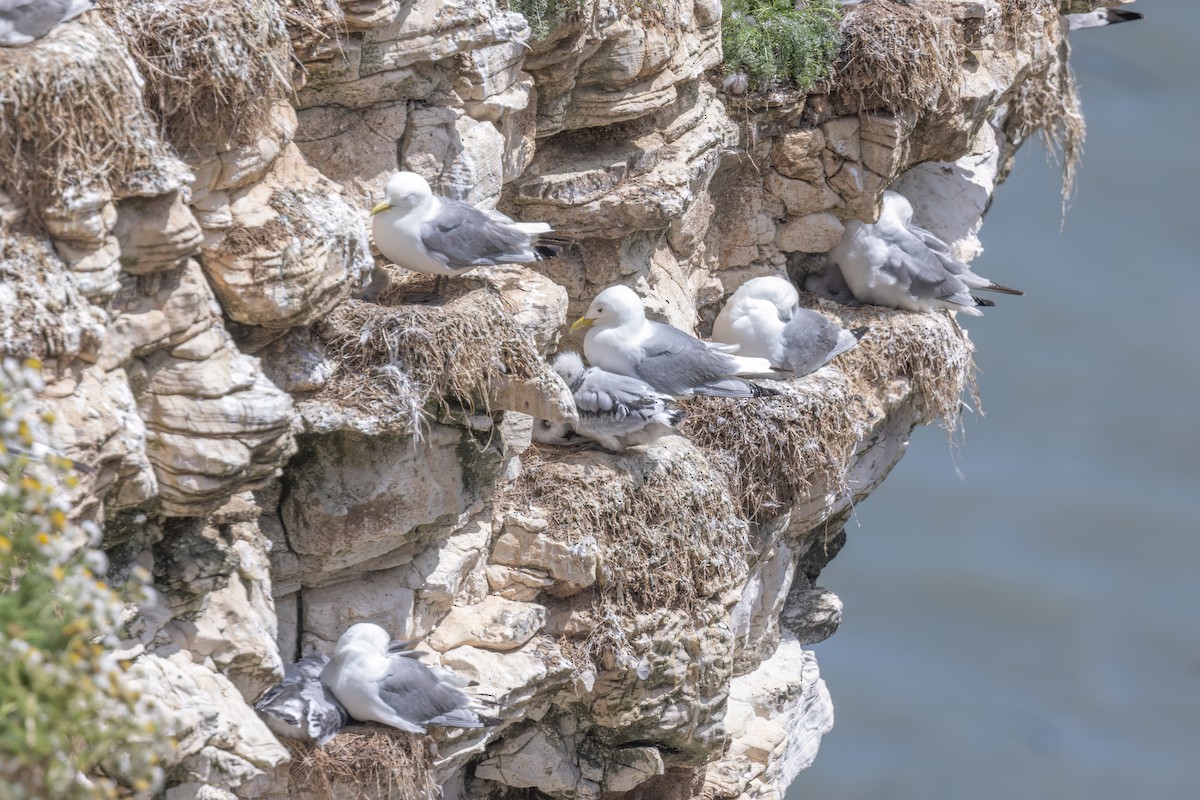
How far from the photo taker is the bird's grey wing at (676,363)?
6.54 m

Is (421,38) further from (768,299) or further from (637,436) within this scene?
(768,299)

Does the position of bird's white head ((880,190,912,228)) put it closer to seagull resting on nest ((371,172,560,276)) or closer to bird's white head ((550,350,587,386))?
bird's white head ((550,350,587,386))

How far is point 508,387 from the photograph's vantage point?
556 cm

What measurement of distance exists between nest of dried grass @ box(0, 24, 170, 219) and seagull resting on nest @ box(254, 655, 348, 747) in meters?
2.03

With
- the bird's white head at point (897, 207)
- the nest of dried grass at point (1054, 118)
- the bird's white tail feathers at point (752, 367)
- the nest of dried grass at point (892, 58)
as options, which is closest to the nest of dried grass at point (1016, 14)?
the nest of dried grass at point (1054, 118)

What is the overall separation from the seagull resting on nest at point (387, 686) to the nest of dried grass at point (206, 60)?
74.2 inches

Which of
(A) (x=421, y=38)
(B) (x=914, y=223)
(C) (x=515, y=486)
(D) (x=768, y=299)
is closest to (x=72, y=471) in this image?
(A) (x=421, y=38)

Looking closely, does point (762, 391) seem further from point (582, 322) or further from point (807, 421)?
point (582, 322)

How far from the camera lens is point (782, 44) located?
7.55 m

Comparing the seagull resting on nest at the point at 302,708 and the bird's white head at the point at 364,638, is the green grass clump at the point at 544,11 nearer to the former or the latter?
the bird's white head at the point at 364,638

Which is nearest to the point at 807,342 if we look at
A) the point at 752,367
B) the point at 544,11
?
the point at 752,367

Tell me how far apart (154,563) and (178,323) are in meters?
0.82

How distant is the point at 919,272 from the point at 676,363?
2137 mm

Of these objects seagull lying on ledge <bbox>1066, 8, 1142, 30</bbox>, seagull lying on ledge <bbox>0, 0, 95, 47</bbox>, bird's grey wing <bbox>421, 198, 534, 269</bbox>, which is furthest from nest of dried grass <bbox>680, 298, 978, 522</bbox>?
seagull lying on ledge <bbox>0, 0, 95, 47</bbox>
